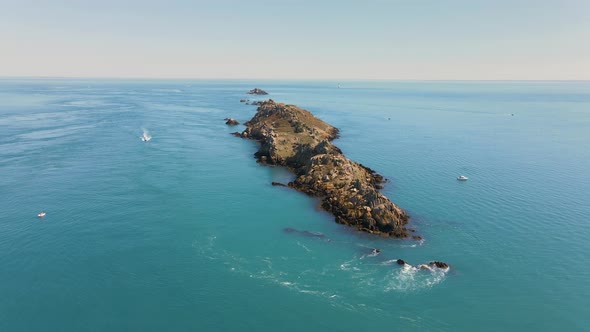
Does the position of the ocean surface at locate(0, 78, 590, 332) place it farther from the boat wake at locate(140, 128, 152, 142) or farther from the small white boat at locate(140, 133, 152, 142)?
the boat wake at locate(140, 128, 152, 142)

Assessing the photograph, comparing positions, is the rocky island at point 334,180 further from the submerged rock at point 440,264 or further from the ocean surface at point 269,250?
the submerged rock at point 440,264

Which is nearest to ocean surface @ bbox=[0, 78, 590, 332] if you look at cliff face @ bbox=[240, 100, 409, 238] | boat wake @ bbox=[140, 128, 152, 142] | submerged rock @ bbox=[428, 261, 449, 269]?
submerged rock @ bbox=[428, 261, 449, 269]

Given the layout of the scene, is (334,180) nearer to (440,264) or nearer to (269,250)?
(269,250)

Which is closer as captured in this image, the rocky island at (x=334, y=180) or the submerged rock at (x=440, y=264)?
the submerged rock at (x=440, y=264)

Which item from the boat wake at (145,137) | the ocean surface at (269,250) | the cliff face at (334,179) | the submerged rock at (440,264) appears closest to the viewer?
the ocean surface at (269,250)

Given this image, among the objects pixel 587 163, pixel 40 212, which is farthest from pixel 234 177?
pixel 587 163

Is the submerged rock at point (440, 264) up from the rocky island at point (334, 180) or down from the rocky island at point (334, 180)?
down

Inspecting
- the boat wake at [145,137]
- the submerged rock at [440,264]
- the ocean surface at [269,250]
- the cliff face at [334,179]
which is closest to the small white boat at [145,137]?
the boat wake at [145,137]

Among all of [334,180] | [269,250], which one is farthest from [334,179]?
[269,250]

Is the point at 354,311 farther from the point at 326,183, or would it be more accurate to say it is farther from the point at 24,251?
the point at 24,251
